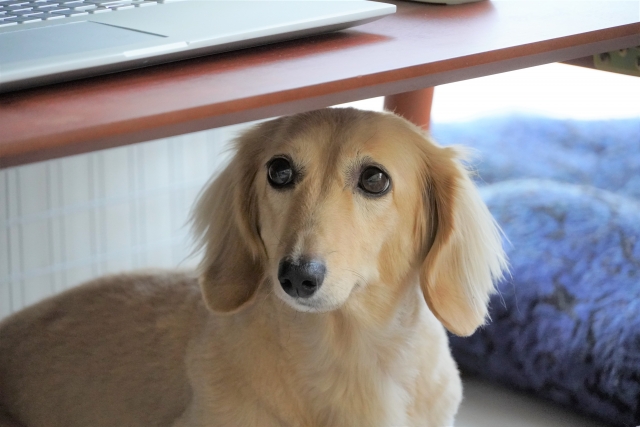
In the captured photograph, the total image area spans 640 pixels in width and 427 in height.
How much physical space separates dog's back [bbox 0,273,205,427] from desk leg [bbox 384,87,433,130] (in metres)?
0.65

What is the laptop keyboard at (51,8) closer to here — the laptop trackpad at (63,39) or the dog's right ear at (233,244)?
the laptop trackpad at (63,39)

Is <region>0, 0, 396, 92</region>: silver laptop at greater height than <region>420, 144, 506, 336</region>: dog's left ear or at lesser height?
greater

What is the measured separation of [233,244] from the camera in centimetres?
132

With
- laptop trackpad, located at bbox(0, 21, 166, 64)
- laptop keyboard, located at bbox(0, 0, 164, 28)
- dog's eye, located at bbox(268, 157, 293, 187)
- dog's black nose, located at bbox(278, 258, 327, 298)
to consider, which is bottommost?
dog's black nose, located at bbox(278, 258, 327, 298)

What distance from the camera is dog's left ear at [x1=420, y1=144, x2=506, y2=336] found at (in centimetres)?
127

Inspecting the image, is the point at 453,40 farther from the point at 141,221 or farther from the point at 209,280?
the point at 141,221

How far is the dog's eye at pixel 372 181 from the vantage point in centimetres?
119

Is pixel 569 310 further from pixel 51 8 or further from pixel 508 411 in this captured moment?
pixel 51 8

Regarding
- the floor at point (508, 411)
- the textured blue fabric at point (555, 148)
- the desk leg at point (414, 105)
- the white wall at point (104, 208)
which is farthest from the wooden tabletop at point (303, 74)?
the textured blue fabric at point (555, 148)

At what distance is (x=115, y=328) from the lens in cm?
143

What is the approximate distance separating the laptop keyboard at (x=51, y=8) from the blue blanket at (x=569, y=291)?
1.02 metres

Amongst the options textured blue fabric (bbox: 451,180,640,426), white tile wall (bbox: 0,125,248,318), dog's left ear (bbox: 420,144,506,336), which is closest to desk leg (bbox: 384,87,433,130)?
textured blue fabric (bbox: 451,180,640,426)

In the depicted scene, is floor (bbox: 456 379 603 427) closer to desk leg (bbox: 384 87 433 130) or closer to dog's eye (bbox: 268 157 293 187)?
desk leg (bbox: 384 87 433 130)

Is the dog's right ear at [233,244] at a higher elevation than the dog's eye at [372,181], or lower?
lower
